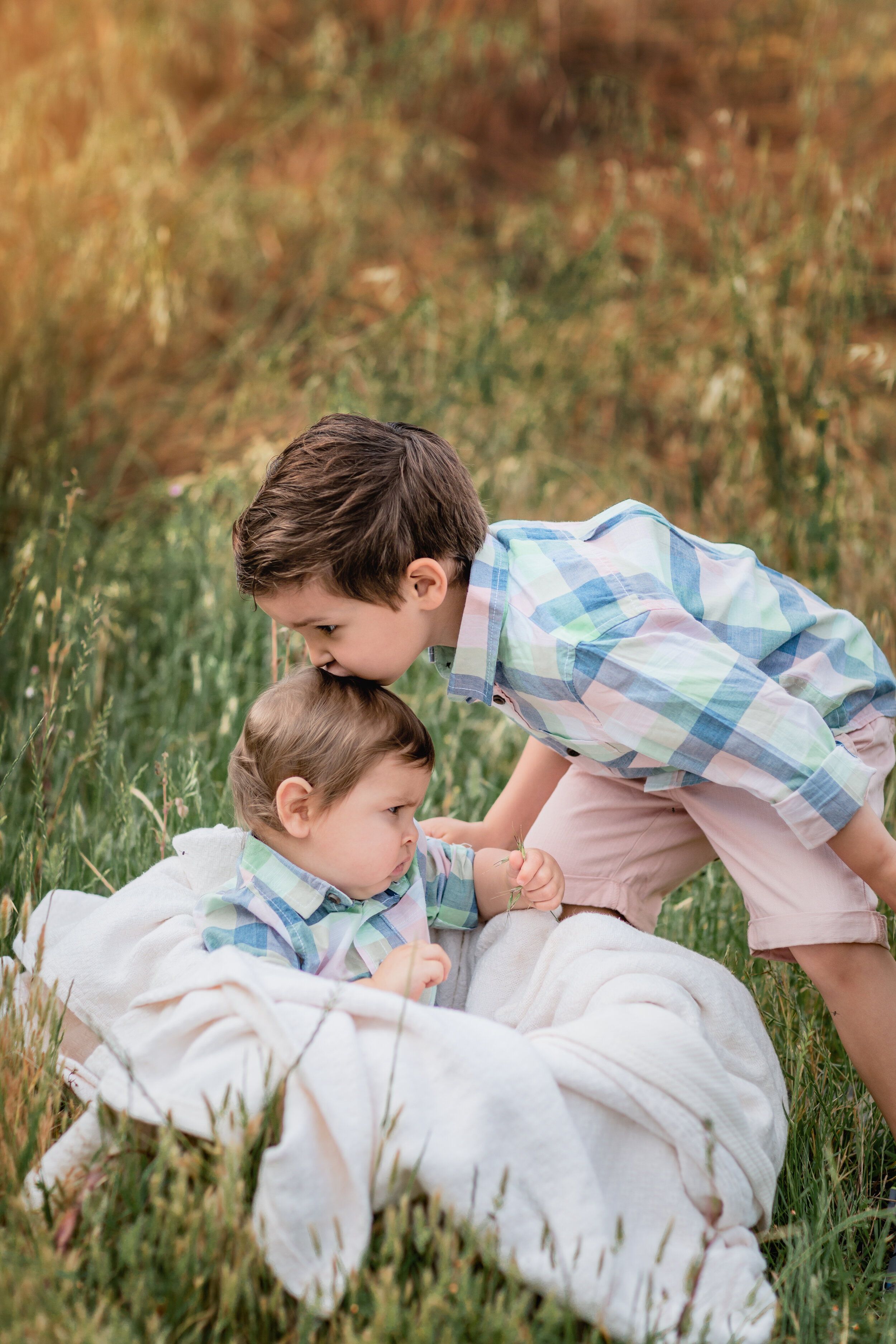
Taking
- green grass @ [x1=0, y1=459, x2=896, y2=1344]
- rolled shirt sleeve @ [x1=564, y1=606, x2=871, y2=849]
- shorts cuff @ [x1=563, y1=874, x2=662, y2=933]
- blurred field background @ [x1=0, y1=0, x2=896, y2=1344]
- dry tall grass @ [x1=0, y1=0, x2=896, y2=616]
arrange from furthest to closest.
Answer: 1. dry tall grass @ [x1=0, y1=0, x2=896, y2=616]
2. shorts cuff @ [x1=563, y1=874, x2=662, y2=933]
3. rolled shirt sleeve @ [x1=564, y1=606, x2=871, y2=849]
4. blurred field background @ [x1=0, y1=0, x2=896, y2=1344]
5. green grass @ [x1=0, y1=459, x2=896, y2=1344]

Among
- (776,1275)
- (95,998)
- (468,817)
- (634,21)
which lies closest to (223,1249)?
(95,998)

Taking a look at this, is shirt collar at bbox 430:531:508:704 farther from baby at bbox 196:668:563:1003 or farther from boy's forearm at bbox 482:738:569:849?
boy's forearm at bbox 482:738:569:849

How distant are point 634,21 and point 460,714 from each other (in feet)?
17.0

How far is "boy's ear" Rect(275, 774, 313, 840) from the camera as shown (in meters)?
1.83

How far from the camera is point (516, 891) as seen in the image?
1.91 meters

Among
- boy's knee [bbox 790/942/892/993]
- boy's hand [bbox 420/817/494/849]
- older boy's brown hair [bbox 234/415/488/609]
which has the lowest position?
boy's hand [bbox 420/817/494/849]

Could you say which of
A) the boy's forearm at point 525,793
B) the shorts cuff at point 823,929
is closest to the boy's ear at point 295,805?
the boy's forearm at point 525,793

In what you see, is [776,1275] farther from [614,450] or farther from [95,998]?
[614,450]

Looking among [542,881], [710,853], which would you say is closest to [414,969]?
[542,881]

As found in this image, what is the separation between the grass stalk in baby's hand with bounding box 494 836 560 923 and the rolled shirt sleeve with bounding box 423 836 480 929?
2.3 inches

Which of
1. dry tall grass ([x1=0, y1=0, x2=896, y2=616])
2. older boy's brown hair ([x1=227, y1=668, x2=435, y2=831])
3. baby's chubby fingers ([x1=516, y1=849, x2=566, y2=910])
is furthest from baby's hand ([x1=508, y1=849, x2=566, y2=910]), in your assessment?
dry tall grass ([x1=0, y1=0, x2=896, y2=616])

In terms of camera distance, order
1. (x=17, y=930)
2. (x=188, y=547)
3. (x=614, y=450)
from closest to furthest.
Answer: (x=17, y=930)
(x=188, y=547)
(x=614, y=450)

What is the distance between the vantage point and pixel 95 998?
1816 millimetres

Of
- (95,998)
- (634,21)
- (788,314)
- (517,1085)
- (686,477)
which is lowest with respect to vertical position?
(686,477)
